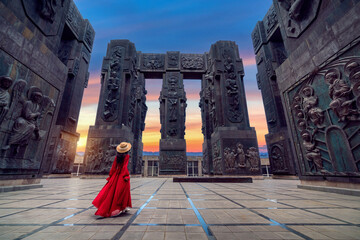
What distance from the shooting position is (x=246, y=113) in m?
14.3

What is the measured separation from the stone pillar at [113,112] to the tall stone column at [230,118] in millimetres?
8261

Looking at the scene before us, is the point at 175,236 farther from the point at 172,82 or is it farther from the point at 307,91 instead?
the point at 172,82

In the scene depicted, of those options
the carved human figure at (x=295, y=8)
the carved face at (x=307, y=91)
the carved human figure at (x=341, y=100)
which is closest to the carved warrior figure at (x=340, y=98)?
the carved human figure at (x=341, y=100)

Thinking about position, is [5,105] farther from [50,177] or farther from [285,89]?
[50,177]

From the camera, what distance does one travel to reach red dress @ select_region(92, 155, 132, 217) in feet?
7.97

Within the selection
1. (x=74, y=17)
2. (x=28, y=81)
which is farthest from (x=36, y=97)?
(x=74, y=17)

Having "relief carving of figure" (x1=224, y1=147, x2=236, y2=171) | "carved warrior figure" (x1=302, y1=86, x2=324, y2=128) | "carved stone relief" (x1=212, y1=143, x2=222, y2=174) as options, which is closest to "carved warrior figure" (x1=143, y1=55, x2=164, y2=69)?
"carved stone relief" (x1=212, y1=143, x2=222, y2=174)

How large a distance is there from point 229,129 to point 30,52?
1265 cm

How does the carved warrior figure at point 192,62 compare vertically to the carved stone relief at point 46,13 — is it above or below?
above

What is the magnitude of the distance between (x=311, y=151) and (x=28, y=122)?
9.57 metres

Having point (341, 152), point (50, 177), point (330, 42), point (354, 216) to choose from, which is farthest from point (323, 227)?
point (50, 177)

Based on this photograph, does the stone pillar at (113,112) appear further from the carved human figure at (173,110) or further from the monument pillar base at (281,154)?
the monument pillar base at (281,154)

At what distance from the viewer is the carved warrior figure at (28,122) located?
16.2 feet

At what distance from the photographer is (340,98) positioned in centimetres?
410
